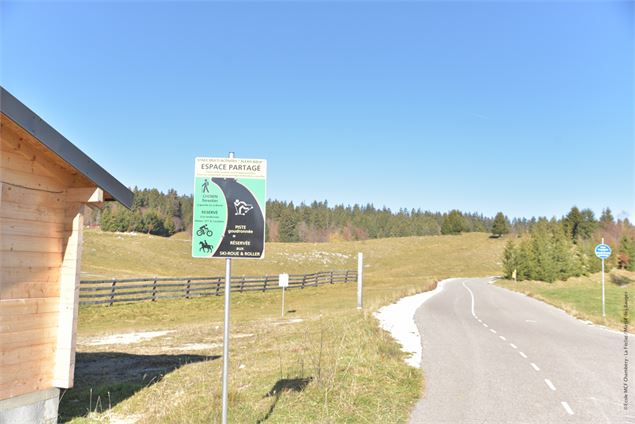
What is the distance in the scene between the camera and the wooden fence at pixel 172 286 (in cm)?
2553

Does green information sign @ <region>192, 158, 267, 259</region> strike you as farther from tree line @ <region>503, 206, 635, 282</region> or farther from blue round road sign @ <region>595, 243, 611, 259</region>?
tree line @ <region>503, 206, 635, 282</region>

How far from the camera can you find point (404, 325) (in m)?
18.3

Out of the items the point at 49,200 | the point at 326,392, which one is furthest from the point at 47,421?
the point at 326,392

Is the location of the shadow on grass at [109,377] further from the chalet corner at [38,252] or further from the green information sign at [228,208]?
the green information sign at [228,208]

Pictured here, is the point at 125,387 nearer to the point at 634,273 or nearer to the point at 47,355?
the point at 47,355

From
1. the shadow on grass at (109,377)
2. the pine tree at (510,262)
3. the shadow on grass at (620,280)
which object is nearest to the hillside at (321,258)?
the pine tree at (510,262)

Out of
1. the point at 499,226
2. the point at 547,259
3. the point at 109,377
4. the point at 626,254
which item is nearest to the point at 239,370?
the point at 109,377

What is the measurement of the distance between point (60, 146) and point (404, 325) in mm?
14326

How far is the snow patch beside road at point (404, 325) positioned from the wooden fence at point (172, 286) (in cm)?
1287

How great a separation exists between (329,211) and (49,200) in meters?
169

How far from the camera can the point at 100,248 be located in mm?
65125

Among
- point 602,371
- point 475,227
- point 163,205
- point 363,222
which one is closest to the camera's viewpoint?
point 602,371

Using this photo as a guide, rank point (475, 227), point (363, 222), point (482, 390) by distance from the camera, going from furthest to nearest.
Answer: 1. point (475, 227)
2. point (363, 222)
3. point (482, 390)

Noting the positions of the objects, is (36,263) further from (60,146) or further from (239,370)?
(239,370)
